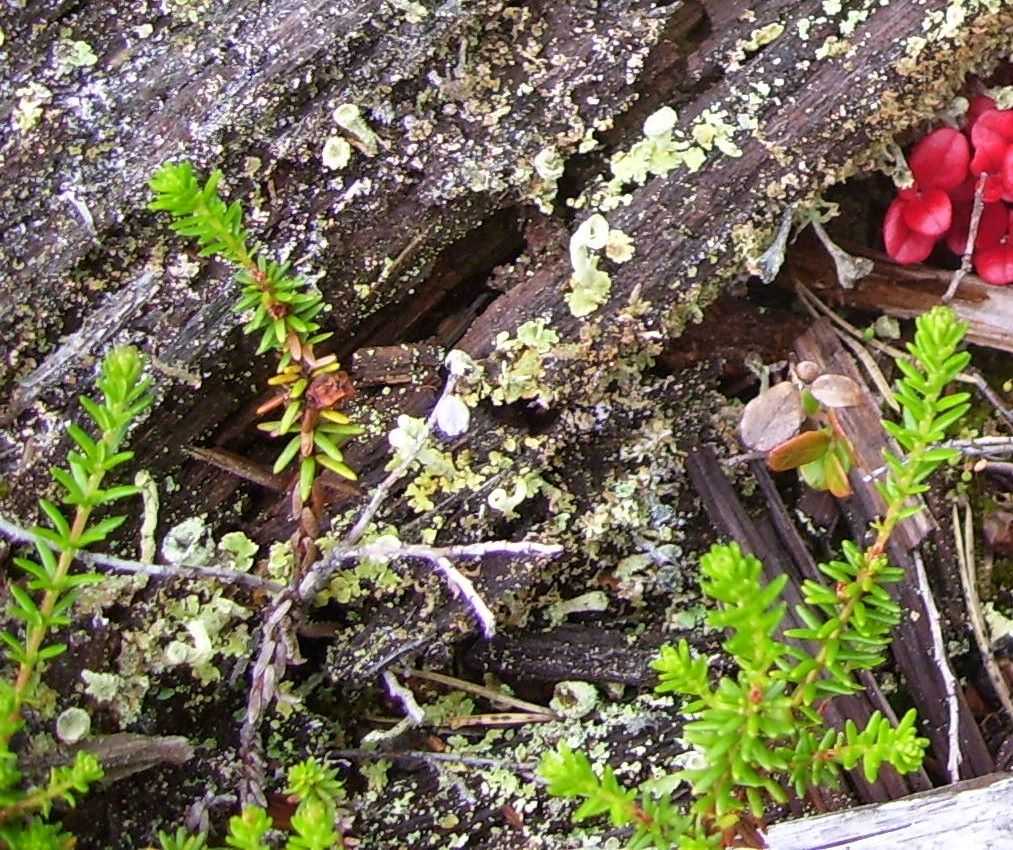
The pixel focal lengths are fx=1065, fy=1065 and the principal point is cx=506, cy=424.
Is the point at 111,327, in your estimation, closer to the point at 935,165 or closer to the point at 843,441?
the point at 843,441

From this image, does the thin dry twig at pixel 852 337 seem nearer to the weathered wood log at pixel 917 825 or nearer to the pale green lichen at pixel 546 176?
the pale green lichen at pixel 546 176

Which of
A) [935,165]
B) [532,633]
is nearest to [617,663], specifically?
[532,633]

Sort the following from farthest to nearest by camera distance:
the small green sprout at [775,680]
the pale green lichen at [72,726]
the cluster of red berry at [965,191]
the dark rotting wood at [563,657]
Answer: the cluster of red berry at [965,191] → the dark rotting wood at [563,657] → the pale green lichen at [72,726] → the small green sprout at [775,680]

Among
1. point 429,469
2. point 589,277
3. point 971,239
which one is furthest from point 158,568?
point 971,239

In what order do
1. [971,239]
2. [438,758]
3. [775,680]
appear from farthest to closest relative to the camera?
1. [971,239]
2. [438,758]
3. [775,680]

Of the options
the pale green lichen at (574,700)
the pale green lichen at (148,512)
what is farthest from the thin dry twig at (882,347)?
the pale green lichen at (148,512)

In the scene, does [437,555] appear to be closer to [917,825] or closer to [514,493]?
[514,493]
